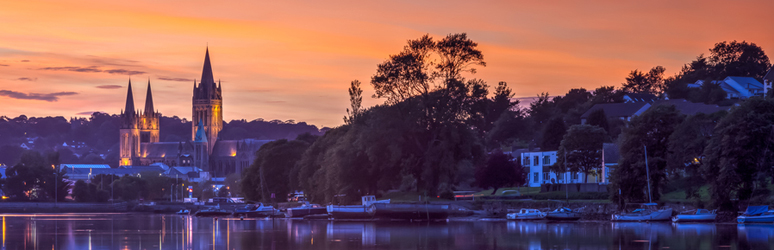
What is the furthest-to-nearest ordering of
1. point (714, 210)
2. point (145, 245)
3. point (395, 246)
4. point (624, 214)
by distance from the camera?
point (624, 214) → point (714, 210) → point (145, 245) → point (395, 246)

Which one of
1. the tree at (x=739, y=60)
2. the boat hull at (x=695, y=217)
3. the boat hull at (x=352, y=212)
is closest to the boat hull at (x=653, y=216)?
the boat hull at (x=695, y=217)

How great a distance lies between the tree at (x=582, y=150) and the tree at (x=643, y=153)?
22.0 metres

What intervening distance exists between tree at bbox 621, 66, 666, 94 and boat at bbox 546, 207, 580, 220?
109m

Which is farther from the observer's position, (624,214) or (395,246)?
(624,214)

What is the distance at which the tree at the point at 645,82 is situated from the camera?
167750mm

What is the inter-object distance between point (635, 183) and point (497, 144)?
94.5 metres

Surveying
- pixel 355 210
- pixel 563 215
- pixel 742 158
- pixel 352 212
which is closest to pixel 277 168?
pixel 352 212

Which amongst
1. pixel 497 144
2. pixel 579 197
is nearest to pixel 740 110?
pixel 579 197

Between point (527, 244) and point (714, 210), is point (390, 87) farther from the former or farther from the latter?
point (527, 244)

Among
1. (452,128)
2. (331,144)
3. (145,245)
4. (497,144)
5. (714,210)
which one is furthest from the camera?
(497,144)

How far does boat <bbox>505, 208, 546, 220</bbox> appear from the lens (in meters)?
65.4

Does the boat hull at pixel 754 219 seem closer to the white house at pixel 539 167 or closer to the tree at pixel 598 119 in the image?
the white house at pixel 539 167

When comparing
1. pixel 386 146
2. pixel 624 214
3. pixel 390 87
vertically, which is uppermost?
pixel 390 87

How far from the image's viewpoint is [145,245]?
4106 centimetres
